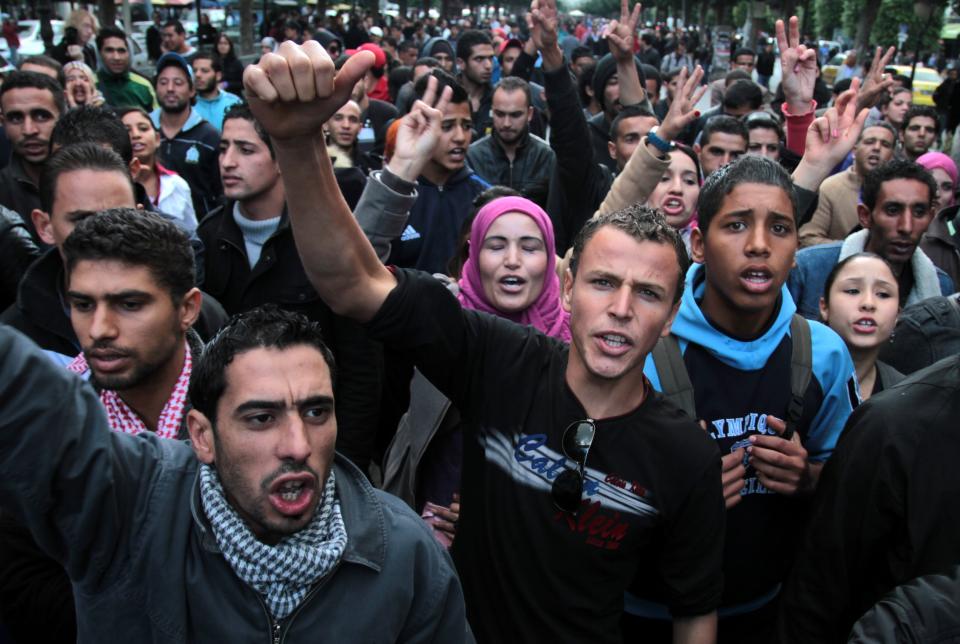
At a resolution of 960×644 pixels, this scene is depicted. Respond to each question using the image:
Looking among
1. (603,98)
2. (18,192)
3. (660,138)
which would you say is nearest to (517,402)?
(660,138)

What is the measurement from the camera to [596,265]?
7.10 ft

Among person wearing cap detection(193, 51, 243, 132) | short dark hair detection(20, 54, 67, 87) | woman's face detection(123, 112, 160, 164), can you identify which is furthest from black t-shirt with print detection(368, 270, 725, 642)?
person wearing cap detection(193, 51, 243, 132)

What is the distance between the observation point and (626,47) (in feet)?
17.0

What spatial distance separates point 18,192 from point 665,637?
392cm

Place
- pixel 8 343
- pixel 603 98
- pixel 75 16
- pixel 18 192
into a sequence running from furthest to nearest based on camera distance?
1. pixel 75 16
2. pixel 603 98
3. pixel 18 192
4. pixel 8 343

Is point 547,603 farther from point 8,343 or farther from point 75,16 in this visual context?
point 75,16

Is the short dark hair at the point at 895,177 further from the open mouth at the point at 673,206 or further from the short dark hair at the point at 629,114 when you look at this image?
the short dark hair at the point at 629,114

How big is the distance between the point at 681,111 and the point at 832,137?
67cm

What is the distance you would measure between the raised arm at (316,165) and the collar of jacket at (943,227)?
387 centimetres

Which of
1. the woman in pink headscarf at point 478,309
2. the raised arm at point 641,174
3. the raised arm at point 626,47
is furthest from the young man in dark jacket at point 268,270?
the raised arm at point 626,47

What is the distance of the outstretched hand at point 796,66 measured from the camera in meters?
4.04

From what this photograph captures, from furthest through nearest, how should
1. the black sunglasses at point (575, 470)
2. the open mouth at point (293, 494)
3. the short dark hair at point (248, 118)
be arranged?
the short dark hair at point (248, 118) → the black sunglasses at point (575, 470) → the open mouth at point (293, 494)

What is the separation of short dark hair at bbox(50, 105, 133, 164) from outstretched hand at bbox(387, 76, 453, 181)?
1.96 metres

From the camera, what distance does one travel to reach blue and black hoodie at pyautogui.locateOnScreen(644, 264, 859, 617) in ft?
7.93
